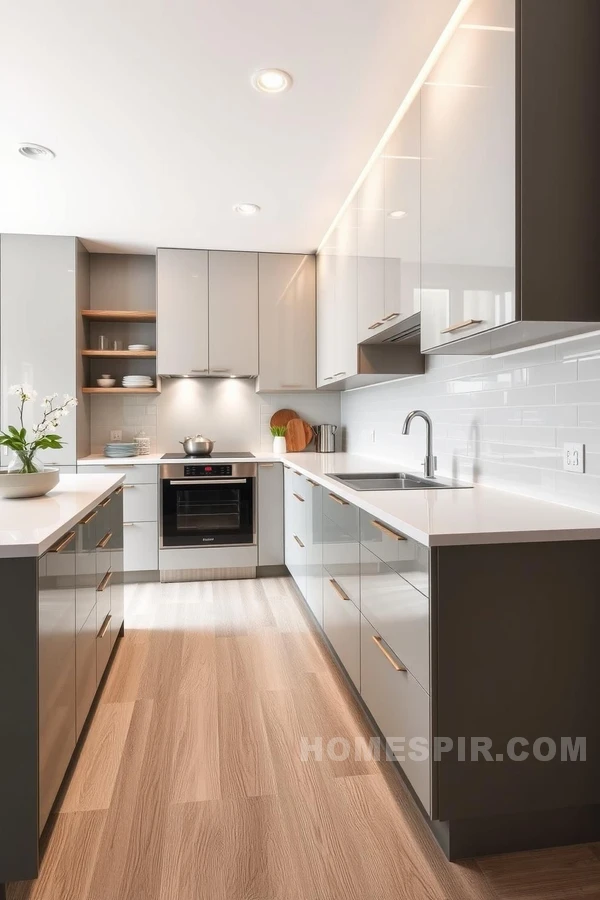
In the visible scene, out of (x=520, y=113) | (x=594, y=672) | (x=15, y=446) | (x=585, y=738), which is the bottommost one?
(x=585, y=738)

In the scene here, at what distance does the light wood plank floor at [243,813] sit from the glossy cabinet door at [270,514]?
1.56 m

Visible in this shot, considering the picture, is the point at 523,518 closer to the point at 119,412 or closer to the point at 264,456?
the point at 264,456

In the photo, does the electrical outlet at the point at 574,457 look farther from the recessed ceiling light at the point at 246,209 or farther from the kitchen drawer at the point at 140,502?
the kitchen drawer at the point at 140,502

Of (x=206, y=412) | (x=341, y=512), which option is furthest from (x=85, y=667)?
(x=206, y=412)

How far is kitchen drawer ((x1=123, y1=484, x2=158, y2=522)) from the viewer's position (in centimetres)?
408

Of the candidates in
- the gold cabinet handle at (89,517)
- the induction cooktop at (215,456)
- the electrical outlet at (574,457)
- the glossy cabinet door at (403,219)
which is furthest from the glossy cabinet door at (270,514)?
the electrical outlet at (574,457)

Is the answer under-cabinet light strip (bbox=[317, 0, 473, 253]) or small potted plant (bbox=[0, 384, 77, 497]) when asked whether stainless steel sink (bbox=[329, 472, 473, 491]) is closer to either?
small potted plant (bbox=[0, 384, 77, 497])

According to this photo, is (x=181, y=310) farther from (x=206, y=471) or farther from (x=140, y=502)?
(x=140, y=502)

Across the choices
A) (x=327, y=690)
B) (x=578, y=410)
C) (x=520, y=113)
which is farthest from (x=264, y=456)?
(x=520, y=113)

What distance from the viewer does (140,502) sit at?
410cm

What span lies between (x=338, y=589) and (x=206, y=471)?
1.86 metres

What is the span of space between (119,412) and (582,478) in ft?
12.2

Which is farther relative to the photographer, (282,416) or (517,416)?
(282,416)

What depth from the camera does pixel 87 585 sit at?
2102mm
